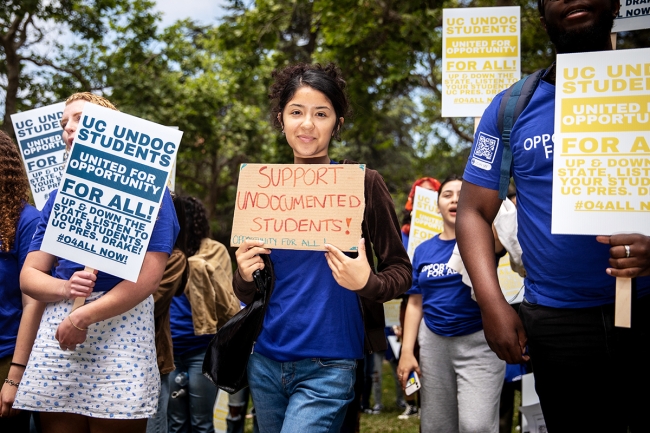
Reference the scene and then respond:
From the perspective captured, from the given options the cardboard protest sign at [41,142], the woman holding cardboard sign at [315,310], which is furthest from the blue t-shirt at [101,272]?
the cardboard protest sign at [41,142]

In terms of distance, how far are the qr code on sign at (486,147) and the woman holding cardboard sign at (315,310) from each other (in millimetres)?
407

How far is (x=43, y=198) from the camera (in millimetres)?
4699

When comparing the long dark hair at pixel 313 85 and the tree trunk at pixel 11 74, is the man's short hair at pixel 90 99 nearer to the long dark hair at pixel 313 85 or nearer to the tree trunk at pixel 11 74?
the long dark hair at pixel 313 85

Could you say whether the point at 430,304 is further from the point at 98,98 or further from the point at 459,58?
the point at 98,98

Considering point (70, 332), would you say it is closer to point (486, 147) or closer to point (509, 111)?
point (486, 147)

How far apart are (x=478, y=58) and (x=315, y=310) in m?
2.86

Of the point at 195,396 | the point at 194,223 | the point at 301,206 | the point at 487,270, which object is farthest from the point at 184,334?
the point at 487,270

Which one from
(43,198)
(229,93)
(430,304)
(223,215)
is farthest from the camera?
(223,215)

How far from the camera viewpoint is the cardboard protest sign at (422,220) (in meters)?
5.92

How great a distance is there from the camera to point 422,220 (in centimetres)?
596

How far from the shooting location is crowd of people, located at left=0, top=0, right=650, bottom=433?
2268 mm

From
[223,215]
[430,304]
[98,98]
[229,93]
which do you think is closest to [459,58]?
[430,304]

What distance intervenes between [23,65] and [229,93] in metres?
4.43

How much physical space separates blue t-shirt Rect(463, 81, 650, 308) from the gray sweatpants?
1.76m
